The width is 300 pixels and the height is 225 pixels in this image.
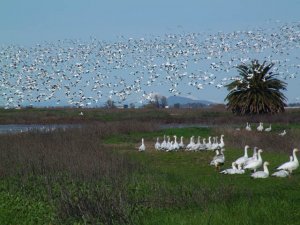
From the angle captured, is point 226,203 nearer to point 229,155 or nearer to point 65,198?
point 65,198

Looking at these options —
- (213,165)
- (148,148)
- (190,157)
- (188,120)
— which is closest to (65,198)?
(213,165)

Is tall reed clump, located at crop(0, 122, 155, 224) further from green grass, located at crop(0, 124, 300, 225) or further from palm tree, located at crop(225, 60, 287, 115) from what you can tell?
palm tree, located at crop(225, 60, 287, 115)

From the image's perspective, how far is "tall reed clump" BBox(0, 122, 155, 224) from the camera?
48.9 feet

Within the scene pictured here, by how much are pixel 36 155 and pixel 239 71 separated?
3237 centimetres

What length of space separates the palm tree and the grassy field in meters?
22.0

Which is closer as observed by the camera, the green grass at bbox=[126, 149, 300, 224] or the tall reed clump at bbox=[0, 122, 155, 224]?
the green grass at bbox=[126, 149, 300, 224]

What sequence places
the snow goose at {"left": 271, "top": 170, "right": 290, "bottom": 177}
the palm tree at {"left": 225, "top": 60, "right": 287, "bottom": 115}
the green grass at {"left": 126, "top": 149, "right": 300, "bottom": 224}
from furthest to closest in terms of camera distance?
1. the palm tree at {"left": 225, "top": 60, "right": 287, "bottom": 115}
2. the snow goose at {"left": 271, "top": 170, "right": 290, "bottom": 177}
3. the green grass at {"left": 126, "top": 149, "right": 300, "bottom": 224}

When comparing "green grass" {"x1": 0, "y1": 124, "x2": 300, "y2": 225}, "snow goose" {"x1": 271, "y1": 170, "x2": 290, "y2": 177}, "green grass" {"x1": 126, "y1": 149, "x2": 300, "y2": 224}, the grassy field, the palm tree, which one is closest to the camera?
"green grass" {"x1": 126, "y1": 149, "x2": 300, "y2": 224}

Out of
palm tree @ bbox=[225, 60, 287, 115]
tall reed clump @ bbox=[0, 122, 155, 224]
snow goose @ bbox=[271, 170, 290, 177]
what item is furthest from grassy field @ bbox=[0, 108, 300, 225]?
palm tree @ bbox=[225, 60, 287, 115]

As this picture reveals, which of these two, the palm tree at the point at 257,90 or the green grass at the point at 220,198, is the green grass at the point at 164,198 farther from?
the palm tree at the point at 257,90

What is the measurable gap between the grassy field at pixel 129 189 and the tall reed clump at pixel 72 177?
19 millimetres

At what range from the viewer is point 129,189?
18328 millimetres

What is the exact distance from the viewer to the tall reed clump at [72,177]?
14.9 metres

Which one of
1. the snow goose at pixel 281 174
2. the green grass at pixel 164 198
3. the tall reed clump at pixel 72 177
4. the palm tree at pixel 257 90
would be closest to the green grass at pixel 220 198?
the green grass at pixel 164 198
